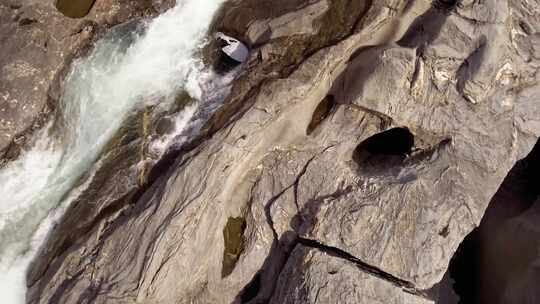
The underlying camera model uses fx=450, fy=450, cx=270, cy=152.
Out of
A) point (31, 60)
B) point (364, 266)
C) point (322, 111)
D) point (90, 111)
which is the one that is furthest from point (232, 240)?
point (31, 60)

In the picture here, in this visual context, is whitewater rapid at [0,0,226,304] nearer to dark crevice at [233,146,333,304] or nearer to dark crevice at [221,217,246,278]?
dark crevice at [221,217,246,278]

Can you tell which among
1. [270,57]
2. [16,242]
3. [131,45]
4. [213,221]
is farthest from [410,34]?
[16,242]

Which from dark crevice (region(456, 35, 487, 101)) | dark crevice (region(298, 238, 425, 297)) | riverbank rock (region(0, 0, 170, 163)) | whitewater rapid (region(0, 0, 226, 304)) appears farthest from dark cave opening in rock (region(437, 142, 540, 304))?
riverbank rock (region(0, 0, 170, 163))

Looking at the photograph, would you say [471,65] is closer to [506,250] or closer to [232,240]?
[506,250]

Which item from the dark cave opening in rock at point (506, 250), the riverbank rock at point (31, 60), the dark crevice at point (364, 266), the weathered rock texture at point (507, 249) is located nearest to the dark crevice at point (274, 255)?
the dark crevice at point (364, 266)

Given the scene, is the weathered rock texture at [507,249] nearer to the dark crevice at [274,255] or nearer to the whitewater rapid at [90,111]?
the dark crevice at [274,255]

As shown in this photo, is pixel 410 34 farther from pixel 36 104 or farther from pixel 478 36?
pixel 36 104

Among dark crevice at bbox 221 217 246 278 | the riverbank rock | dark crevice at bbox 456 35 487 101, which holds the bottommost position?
dark crevice at bbox 221 217 246 278
